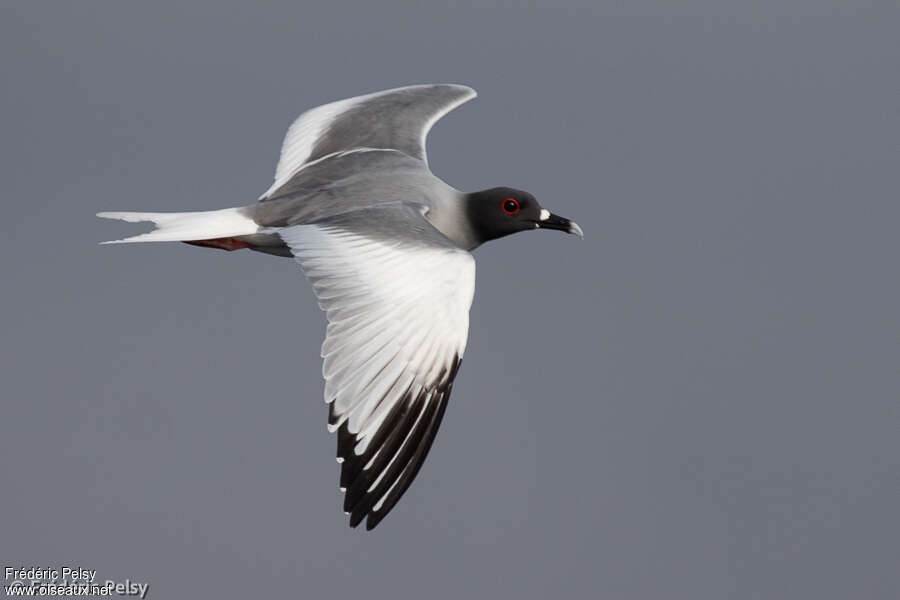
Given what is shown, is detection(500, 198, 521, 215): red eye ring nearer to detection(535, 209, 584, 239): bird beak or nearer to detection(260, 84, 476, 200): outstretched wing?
detection(535, 209, 584, 239): bird beak

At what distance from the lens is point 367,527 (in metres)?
7.45

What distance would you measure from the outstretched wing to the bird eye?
998mm

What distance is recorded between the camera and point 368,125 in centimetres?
1172

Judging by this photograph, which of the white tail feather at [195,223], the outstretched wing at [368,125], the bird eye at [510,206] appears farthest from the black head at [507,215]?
the white tail feather at [195,223]

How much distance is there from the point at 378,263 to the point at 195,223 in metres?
1.95

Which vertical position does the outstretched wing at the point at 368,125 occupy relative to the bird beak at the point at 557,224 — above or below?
above

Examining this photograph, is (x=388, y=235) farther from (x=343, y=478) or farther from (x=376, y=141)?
(x=376, y=141)

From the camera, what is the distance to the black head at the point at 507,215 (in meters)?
10.5

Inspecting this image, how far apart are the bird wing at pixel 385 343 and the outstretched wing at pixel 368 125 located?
96.9 inches

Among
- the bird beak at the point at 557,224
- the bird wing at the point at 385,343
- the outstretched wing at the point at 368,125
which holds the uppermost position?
the outstretched wing at the point at 368,125

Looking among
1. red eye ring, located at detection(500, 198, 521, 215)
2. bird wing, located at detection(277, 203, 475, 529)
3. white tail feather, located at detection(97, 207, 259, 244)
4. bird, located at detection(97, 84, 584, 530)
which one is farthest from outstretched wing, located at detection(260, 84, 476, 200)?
bird wing, located at detection(277, 203, 475, 529)

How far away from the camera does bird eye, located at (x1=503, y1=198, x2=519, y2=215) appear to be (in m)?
10.7

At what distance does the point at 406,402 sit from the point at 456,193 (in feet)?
10.1

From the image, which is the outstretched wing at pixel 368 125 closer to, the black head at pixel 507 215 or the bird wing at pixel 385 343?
the black head at pixel 507 215
